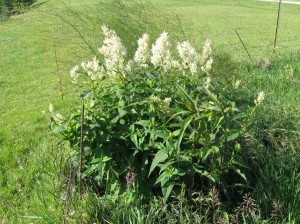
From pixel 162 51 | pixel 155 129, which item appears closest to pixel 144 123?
pixel 155 129

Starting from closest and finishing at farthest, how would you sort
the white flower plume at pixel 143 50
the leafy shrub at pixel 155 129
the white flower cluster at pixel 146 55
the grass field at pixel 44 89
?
the leafy shrub at pixel 155 129, the white flower cluster at pixel 146 55, the white flower plume at pixel 143 50, the grass field at pixel 44 89

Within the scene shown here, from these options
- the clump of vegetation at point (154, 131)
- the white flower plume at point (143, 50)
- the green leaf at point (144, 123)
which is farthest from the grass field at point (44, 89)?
the white flower plume at point (143, 50)

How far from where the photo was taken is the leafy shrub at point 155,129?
204 centimetres

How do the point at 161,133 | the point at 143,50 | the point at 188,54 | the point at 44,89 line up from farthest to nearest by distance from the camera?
1. the point at 44,89
2. the point at 143,50
3. the point at 188,54
4. the point at 161,133

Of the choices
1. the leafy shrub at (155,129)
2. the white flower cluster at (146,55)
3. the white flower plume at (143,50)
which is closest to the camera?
the leafy shrub at (155,129)

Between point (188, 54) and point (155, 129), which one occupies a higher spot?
point (188, 54)

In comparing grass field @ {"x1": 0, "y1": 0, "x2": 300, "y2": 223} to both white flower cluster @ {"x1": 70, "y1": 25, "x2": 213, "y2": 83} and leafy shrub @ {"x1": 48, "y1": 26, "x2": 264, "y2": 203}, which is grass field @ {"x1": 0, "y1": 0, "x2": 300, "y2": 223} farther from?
white flower cluster @ {"x1": 70, "y1": 25, "x2": 213, "y2": 83}

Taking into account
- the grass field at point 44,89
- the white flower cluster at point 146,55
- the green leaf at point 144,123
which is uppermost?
the white flower cluster at point 146,55

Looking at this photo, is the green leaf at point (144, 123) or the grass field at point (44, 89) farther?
the grass field at point (44, 89)

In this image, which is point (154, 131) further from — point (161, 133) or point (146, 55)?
point (146, 55)

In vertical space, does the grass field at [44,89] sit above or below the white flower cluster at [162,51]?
below

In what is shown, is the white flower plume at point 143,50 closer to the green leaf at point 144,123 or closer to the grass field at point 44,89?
the green leaf at point 144,123

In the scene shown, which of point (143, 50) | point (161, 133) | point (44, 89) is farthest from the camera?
point (44, 89)

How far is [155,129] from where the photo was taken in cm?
213
